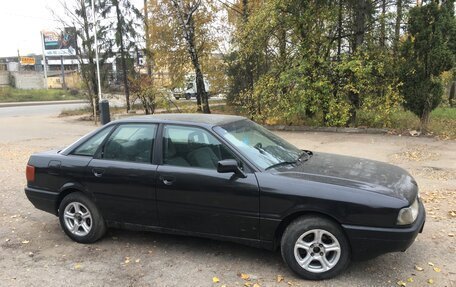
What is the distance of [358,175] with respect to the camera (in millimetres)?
4148

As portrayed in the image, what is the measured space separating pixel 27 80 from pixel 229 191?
59414 mm

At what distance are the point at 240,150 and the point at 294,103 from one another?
9593 millimetres

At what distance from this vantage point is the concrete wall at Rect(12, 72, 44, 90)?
55019mm

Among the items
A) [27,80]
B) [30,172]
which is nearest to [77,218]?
[30,172]

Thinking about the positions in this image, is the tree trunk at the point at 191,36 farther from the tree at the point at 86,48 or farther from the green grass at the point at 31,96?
the green grass at the point at 31,96

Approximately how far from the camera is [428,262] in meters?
4.31

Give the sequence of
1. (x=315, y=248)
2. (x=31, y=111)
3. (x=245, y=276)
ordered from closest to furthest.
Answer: (x=315, y=248), (x=245, y=276), (x=31, y=111)

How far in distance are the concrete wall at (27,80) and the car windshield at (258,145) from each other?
56453 mm

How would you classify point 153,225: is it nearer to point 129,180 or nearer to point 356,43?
point 129,180

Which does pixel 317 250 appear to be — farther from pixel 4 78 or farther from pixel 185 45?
pixel 4 78

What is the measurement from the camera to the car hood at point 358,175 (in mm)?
3879

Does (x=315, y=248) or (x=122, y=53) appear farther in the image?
(x=122, y=53)

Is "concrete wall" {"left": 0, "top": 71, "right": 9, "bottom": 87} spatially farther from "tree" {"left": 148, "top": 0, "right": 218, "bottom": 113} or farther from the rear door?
the rear door

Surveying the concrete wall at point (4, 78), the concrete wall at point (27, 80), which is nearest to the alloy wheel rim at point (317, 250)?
the concrete wall at point (4, 78)
